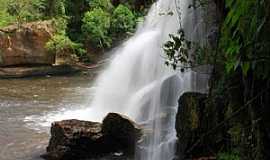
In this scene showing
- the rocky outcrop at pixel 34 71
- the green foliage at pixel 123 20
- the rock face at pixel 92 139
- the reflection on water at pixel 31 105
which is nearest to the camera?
the rock face at pixel 92 139

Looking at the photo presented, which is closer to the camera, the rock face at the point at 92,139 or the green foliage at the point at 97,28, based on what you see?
the rock face at the point at 92,139

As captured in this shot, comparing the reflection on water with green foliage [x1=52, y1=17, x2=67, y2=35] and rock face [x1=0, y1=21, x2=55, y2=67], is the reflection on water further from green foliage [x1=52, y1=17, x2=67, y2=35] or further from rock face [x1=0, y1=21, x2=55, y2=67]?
green foliage [x1=52, y1=17, x2=67, y2=35]

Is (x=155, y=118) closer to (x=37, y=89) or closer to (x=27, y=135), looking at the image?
(x=27, y=135)

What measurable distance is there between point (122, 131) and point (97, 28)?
11.1 metres

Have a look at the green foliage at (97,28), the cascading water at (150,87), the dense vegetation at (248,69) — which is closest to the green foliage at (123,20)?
the green foliage at (97,28)

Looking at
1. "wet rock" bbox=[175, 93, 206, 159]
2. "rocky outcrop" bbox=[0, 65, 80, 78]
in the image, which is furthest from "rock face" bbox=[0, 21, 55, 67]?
"wet rock" bbox=[175, 93, 206, 159]

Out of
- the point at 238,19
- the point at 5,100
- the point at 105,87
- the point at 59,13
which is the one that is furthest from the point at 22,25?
the point at 238,19

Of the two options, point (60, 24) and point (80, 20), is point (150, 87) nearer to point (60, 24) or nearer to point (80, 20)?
point (60, 24)

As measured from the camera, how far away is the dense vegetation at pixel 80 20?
1933 centimetres

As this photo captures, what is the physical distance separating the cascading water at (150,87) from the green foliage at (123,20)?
18.4ft

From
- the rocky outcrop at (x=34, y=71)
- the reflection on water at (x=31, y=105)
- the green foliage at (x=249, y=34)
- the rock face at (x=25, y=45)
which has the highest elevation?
the green foliage at (x=249, y=34)

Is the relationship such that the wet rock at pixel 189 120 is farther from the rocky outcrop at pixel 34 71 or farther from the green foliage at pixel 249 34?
the rocky outcrop at pixel 34 71

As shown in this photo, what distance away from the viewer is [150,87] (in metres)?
10.5

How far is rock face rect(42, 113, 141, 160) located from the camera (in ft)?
27.6
